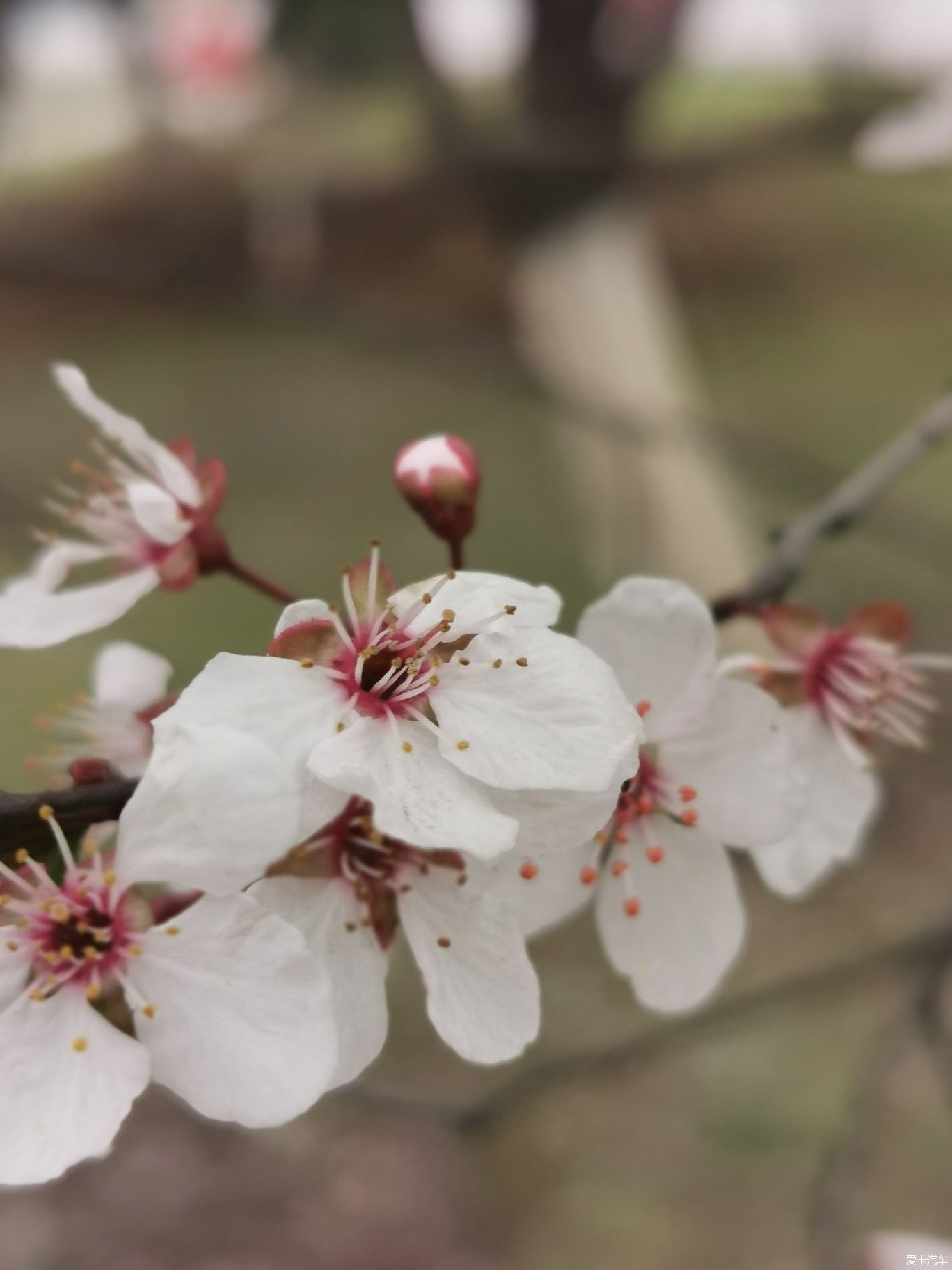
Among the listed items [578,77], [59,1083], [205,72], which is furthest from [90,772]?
[205,72]

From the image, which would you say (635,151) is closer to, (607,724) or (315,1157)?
(315,1157)

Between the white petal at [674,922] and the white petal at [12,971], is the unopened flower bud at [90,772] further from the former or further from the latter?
the white petal at [674,922]

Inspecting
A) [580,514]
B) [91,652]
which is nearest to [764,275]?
[580,514]

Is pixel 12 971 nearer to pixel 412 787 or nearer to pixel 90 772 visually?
pixel 90 772

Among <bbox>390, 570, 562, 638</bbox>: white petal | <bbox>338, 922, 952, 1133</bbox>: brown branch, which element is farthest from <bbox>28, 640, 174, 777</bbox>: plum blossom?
<bbox>338, 922, 952, 1133</bbox>: brown branch

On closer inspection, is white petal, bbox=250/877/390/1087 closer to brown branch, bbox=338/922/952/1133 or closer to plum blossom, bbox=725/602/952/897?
plum blossom, bbox=725/602/952/897

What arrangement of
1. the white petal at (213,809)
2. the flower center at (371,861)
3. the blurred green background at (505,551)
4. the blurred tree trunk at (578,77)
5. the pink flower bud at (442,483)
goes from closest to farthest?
the white petal at (213,809) → the flower center at (371,861) → the pink flower bud at (442,483) → the blurred green background at (505,551) → the blurred tree trunk at (578,77)

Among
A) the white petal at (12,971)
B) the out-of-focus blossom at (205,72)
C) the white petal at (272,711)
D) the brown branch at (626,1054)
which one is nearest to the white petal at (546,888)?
the white petal at (272,711)
